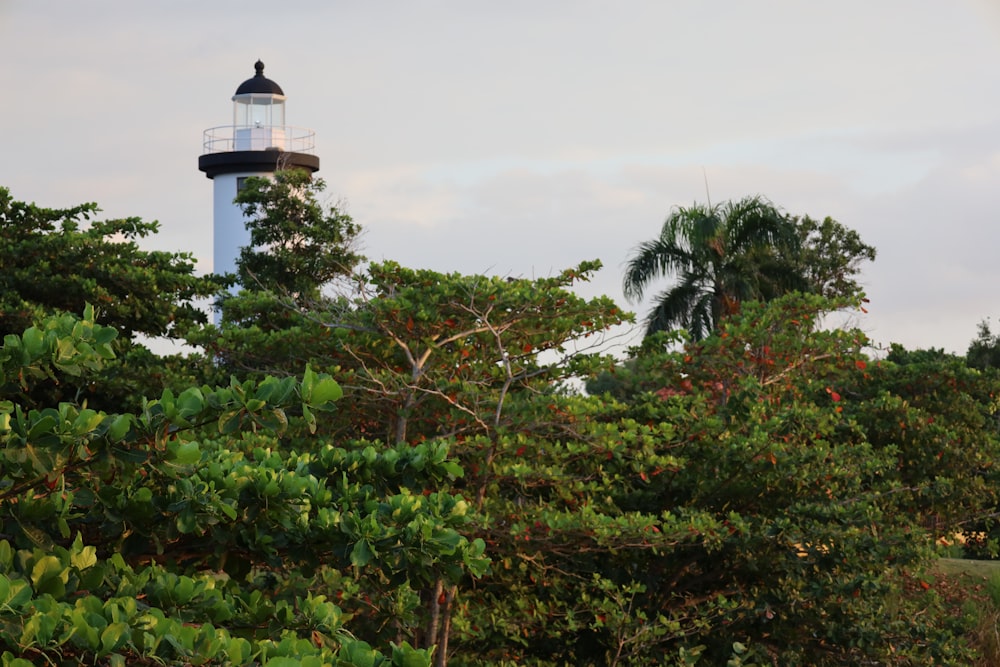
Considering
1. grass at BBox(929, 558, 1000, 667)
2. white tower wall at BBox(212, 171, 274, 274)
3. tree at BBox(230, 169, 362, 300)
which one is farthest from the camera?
white tower wall at BBox(212, 171, 274, 274)

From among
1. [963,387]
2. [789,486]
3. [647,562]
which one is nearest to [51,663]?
[647,562]

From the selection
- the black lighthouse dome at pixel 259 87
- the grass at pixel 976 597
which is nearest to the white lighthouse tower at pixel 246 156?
the black lighthouse dome at pixel 259 87

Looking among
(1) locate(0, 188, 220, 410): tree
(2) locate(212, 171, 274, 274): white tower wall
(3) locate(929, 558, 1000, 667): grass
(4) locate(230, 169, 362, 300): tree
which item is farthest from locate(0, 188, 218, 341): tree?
(2) locate(212, 171, 274, 274): white tower wall

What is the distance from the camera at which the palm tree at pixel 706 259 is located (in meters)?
26.0

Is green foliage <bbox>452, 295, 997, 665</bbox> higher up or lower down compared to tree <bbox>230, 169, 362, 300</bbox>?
lower down

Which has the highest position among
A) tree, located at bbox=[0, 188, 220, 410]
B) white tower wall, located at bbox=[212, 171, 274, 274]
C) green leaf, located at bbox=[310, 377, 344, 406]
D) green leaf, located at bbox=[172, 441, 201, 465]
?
white tower wall, located at bbox=[212, 171, 274, 274]

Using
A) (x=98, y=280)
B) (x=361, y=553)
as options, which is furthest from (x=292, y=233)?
(x=361, y=553)

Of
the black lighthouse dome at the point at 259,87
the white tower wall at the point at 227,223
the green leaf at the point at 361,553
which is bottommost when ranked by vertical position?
the green leaf at the point at 361,553

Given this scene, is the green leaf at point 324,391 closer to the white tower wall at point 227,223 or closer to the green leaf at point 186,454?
the green leaf at point 186,454

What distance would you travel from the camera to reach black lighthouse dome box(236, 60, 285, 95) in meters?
32.4

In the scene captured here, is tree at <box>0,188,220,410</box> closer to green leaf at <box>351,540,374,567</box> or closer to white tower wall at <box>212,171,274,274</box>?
green leaf at <box>351,540,374,567</box>

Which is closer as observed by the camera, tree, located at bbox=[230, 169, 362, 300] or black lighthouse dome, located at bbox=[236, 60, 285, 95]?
tree, located at bbox=[230, 169, 362, 300]

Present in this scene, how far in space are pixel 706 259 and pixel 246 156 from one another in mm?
12889

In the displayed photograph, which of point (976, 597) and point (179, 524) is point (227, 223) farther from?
point (179, 524)
